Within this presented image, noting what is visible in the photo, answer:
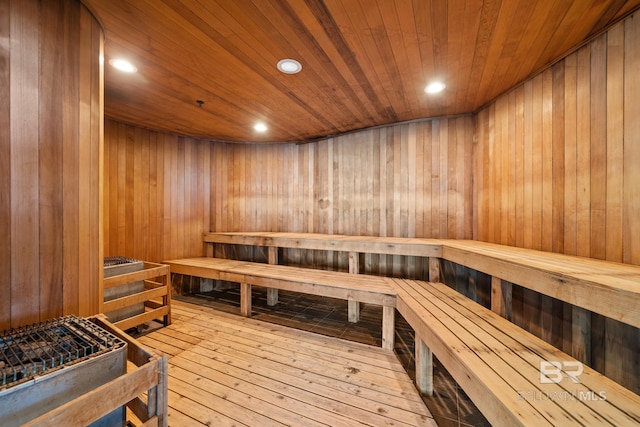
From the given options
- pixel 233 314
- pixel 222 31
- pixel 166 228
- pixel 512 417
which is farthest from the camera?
pixel 166 228

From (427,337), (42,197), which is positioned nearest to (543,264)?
(427,337)

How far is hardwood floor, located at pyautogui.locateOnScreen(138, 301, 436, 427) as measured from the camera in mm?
1561

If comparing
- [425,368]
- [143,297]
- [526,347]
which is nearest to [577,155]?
[526,347]

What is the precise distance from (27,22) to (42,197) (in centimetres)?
86

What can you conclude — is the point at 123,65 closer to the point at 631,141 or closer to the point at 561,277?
the point at 561,277

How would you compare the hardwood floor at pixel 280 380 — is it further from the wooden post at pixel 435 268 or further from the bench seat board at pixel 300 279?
the wooden post at pixel 435 268

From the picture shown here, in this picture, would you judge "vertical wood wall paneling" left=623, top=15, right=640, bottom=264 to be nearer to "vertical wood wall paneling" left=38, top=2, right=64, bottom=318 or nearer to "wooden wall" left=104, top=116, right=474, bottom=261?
"wooden wall" left=104, top=116, right=474, bottom=261

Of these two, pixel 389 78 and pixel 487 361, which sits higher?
pixel 389 78

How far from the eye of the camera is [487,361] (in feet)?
3.97

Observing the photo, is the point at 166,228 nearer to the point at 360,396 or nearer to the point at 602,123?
the point at 360,396

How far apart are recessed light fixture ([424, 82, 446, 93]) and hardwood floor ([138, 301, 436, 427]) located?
260 cm

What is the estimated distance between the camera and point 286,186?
4.20m

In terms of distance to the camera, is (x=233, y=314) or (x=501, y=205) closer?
(x=501, y=205)

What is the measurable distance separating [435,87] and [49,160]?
2.92m
